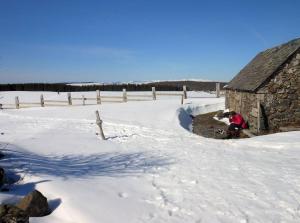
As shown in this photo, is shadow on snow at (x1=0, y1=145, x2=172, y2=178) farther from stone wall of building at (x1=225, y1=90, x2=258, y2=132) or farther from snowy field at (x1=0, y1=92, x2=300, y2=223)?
stone wall of building at (x1=225, y1=90, x2=258, y2=132)

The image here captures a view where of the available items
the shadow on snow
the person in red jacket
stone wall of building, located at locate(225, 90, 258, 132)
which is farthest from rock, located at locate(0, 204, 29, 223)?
stone wall of building, located at locate(225, 90, 258, 132)

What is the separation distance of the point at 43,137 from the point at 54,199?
893 centimetres

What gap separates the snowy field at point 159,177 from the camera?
5.84 m

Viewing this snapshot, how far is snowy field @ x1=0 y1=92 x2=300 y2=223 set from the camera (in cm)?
584

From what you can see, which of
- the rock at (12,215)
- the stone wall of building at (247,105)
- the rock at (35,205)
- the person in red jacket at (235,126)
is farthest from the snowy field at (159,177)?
the stone wall of building at (247,105)

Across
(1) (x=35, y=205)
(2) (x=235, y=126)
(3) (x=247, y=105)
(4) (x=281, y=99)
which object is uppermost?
(4) (x=281, y=99)

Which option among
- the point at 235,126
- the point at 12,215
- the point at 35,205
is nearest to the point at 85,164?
the point at 35,205

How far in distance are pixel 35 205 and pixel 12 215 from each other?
59cm

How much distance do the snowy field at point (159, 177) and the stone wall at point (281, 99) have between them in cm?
235

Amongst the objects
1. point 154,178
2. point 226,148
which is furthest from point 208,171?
point 226,148

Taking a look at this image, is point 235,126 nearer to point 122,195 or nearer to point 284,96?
point 284,96

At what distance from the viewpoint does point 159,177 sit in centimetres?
823

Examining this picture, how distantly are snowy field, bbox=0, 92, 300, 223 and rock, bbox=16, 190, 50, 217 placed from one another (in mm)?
132

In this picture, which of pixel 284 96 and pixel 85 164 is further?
pixel 284 96
